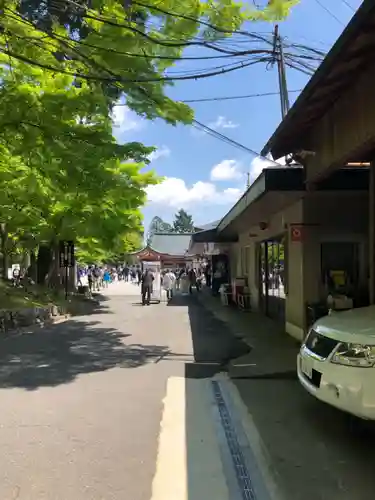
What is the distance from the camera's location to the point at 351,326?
537 cm

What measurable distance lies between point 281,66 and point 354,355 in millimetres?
10077

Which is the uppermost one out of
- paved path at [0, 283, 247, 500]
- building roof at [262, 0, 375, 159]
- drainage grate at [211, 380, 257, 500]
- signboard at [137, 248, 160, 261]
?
building roof at [262, 0, 375, 159]

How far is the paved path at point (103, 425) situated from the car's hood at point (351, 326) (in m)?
1.58

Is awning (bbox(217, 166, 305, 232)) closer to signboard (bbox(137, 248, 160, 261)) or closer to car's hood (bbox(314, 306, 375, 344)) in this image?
car's hood (bbox(314, 306, 375, 344))

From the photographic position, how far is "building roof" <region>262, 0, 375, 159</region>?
4902 mm

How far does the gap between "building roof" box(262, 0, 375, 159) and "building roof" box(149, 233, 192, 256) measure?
53162 mm

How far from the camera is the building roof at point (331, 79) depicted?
4.90 meters

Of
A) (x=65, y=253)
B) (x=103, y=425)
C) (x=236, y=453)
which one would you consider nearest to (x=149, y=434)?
(x=103, y=425)

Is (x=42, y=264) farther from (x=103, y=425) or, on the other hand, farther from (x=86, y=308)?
(x=103, y=425)

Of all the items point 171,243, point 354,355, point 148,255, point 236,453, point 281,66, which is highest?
point 281,66

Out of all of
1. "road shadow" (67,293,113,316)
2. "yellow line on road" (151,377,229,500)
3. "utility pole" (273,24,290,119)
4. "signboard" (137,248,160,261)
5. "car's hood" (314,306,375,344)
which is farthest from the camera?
"signboard" (137,248,160,261)

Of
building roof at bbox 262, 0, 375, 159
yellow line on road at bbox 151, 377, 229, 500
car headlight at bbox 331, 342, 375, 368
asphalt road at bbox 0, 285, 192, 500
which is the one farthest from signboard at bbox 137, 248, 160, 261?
car headlight at bbox 331, 342, 375, 368

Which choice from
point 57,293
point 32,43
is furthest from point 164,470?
point 57,293

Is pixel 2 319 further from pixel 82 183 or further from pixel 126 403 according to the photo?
pixel 126 403
